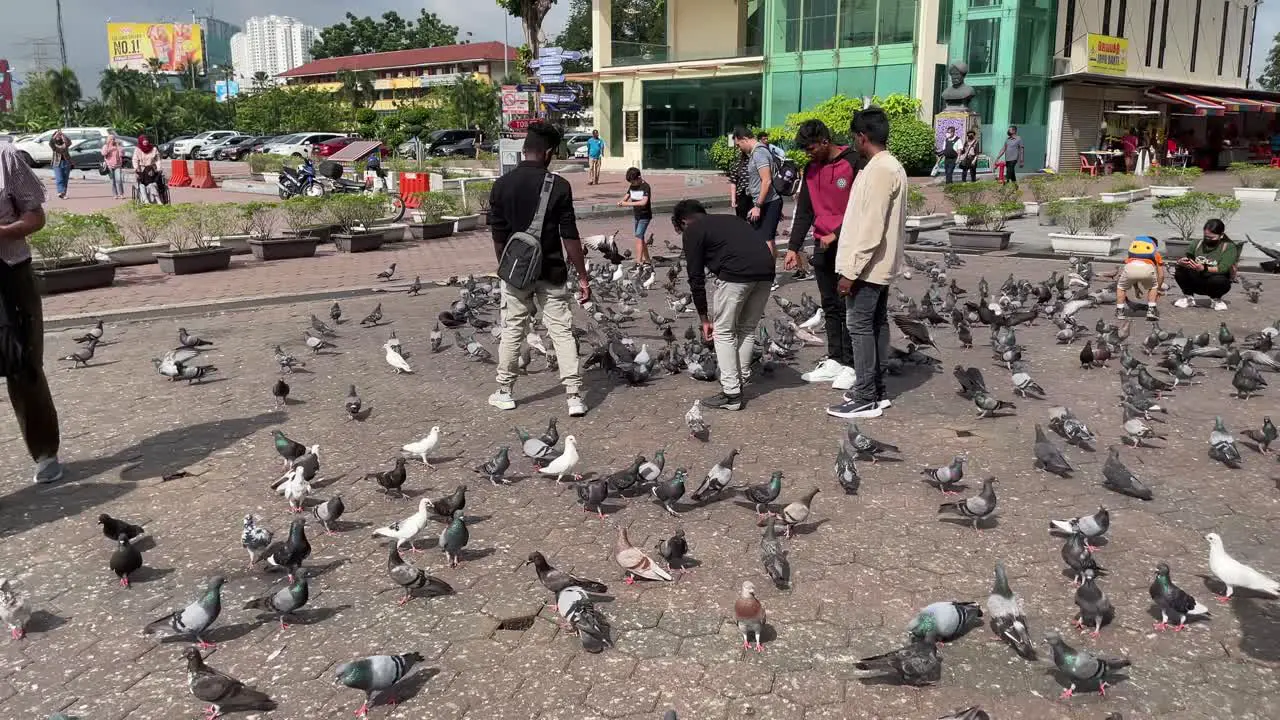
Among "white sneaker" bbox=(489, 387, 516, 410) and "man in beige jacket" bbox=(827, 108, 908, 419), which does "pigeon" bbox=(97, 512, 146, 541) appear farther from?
"man in beige jacket" bbox=(827, 108, 908, 419)

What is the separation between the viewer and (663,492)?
5258mm

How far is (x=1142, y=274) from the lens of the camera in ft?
34.7

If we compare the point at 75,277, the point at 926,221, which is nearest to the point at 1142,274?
the point at 926,221

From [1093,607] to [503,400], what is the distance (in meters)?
4.67

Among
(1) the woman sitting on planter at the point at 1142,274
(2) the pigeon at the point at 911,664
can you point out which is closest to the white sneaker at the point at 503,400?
(2) the pigeon at the point at 911,664

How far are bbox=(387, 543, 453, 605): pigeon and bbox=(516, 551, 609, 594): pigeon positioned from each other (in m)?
0.47

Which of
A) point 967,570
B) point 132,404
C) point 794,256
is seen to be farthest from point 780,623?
point 132,404

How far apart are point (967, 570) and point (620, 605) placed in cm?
177

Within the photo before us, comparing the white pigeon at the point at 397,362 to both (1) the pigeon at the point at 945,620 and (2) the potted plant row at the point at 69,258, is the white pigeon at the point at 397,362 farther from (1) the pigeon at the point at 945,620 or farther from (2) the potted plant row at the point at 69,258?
(2) the potted plant row at the point at 69,258

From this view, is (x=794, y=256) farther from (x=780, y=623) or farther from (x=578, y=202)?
(x=578, y=202)

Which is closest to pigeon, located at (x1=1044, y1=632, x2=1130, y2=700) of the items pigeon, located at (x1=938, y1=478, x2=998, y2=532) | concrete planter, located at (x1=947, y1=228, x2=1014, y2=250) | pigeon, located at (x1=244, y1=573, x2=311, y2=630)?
pigeon, located at (x1=938, y1=478, x2=998, y2=532)

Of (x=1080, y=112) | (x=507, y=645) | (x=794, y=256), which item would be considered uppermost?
(x=1080, y=112)

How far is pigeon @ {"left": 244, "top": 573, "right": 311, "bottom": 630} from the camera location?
4.09 meters

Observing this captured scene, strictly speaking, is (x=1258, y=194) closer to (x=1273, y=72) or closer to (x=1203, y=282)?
(x=1203, y=282)
